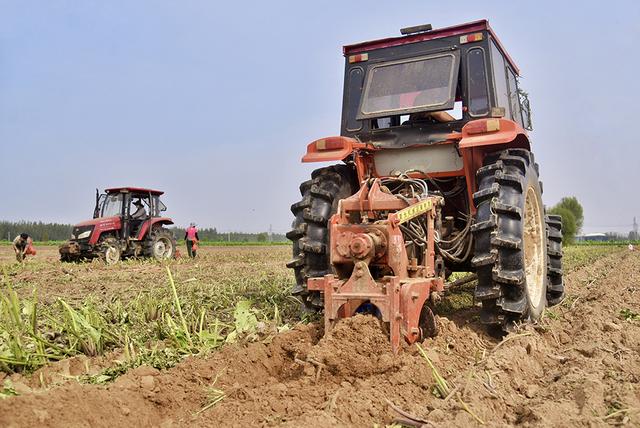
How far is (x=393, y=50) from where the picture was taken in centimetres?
579

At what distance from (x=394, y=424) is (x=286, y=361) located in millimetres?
1444

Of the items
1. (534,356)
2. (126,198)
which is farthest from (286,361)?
(126,198)

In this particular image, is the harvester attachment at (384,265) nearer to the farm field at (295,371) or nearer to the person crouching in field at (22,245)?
the farm field at (295,371)

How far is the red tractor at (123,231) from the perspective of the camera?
16.1 metres

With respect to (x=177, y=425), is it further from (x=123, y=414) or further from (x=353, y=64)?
(x=353, y=64)

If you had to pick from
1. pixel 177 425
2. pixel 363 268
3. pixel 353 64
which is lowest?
pixel 177 425

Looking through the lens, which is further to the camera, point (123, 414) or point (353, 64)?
point (353, 64)

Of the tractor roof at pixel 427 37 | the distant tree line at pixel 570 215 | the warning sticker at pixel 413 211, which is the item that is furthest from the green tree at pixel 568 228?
the warning sticker at pixel 413 211

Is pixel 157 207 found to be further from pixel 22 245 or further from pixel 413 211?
pixel 413 211

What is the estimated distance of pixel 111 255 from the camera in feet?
52.3

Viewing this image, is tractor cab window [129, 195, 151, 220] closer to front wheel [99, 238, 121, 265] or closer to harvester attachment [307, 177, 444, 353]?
front wheel [99, 238, 121, 265]

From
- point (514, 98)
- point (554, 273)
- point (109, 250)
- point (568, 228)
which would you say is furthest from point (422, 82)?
point (568, 228)

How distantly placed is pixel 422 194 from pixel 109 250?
12.7 metres

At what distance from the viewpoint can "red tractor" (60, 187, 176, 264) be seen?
16078 millimetres
